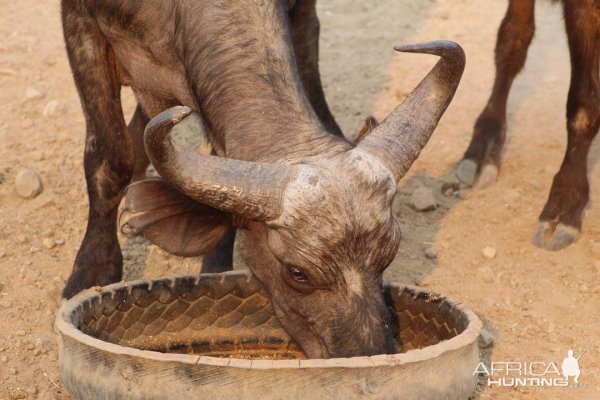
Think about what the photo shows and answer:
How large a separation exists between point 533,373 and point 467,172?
2.86 metres

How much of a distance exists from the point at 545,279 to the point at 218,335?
234 centimetres

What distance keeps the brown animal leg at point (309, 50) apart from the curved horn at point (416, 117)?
102 inches

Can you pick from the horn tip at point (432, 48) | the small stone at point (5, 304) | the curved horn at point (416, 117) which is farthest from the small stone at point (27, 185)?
the horn tip at point (432, 48)

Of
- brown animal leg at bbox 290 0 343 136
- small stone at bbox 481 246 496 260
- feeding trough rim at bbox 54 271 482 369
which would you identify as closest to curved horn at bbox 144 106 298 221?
feeding trough rim at bbox 54 271 482 369

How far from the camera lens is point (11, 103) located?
9.07 metres

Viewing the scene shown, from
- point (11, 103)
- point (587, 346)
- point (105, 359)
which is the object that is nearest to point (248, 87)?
point (105, 359)

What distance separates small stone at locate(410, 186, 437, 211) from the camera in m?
7.90

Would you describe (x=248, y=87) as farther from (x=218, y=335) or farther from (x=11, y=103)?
(x=11, y=103)

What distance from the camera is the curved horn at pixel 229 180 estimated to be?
15.3ft

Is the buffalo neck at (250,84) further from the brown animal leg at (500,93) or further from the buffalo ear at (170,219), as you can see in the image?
the brown animal leg at (500,93)

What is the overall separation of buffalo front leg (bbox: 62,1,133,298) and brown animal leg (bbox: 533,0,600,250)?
2892 millimetres

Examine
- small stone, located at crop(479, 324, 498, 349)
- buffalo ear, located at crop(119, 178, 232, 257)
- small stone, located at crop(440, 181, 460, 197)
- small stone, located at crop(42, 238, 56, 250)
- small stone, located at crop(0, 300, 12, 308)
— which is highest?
buffalo ear, located at crop(119, 178, 232, 257)

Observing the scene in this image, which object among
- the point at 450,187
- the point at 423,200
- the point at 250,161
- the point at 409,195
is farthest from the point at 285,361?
the point at 450,187

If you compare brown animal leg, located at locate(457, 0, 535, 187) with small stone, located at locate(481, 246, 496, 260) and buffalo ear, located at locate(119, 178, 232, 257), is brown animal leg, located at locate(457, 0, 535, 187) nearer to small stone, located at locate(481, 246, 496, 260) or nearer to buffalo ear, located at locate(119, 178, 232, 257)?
small stone, located at locate(481, 246, 496, 260)
